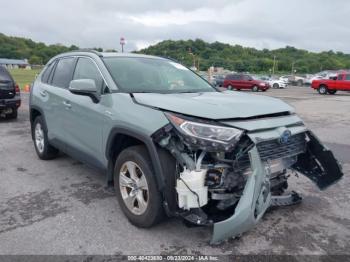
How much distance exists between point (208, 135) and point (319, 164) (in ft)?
5.67

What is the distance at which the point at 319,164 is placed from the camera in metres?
3.98

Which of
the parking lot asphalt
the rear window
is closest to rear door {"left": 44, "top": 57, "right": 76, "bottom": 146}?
the parking lot asphalt

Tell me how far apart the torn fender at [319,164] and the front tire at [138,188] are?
67.9 inches

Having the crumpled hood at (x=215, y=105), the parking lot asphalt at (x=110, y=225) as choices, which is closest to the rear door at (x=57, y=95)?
the parking lot asphalt at (x=110, y=225)

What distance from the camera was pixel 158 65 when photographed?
4.78 m

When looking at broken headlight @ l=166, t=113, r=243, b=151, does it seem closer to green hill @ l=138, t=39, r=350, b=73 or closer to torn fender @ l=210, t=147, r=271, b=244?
torn fender @ l=210, t=147, r=271, b=244

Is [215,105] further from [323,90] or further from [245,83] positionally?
[245,83]

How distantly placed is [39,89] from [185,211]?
3875 mm

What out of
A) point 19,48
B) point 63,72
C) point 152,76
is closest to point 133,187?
point 152,76

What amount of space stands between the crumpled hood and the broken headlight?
10 cm

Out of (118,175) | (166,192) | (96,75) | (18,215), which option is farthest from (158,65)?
(18,215)

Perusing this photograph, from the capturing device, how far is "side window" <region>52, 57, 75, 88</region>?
16.6ft

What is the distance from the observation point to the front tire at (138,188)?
128 inches

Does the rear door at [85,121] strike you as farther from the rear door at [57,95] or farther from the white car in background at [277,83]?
the white car in background at [277,83]
